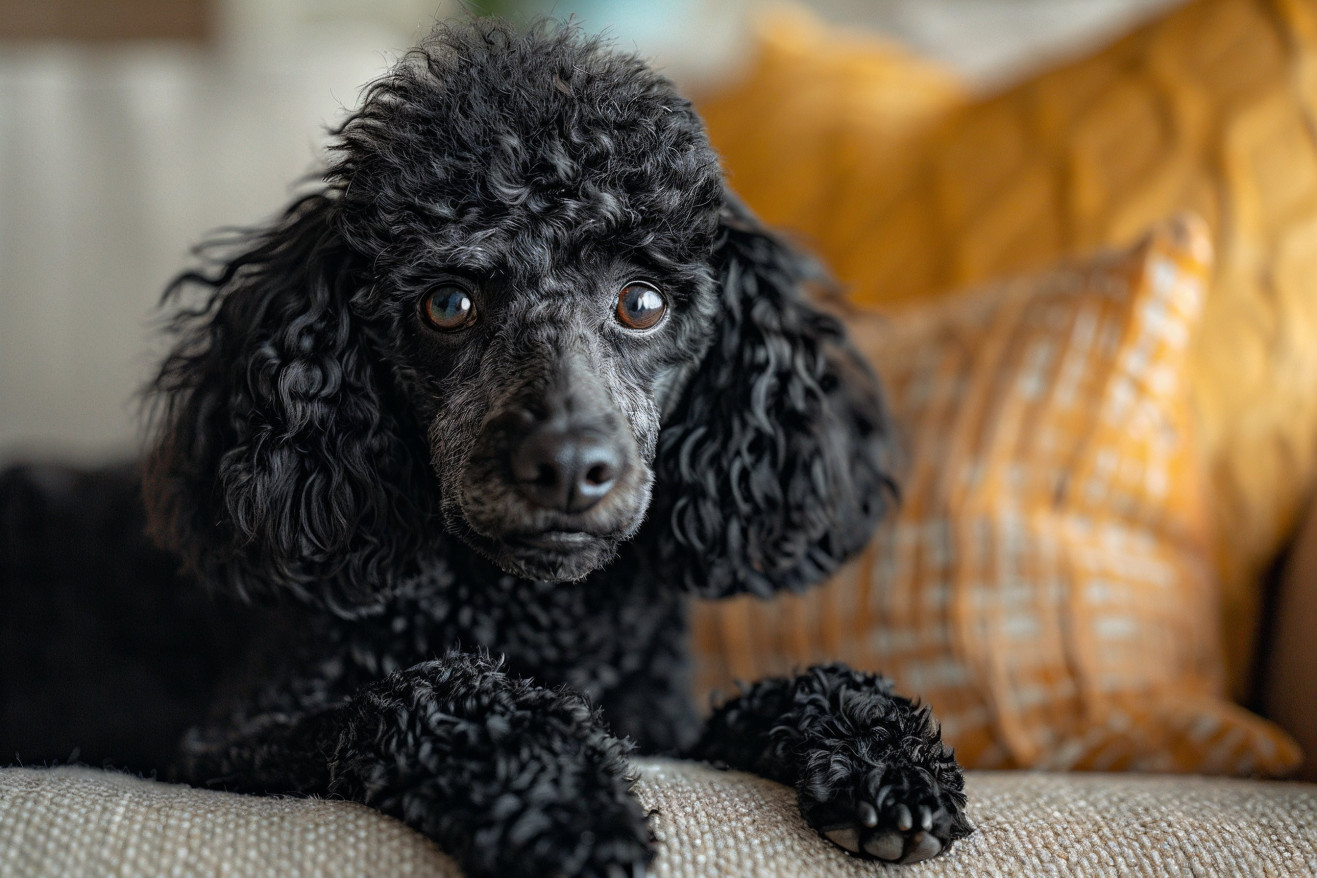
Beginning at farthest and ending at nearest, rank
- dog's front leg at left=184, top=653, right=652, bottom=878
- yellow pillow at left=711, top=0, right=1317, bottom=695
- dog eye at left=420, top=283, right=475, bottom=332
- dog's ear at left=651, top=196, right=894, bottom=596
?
1. yellow pillow at left=711, top=0, right=1317, bottom=695
2. dog's ear at left=651, top=196, right=894, bottom=596
3. dog eye at left=420, top=283, right=475, bottom=332
4. dog's front leg at left=184, top=653, right=652, bottom=878

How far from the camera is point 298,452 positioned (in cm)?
90

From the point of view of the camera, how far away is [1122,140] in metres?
1.44

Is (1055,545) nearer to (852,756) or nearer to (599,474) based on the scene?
(852,756)

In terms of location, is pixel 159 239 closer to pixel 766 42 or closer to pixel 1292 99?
pixel 766 42

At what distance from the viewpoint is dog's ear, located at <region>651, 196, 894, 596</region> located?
1014 millimetres

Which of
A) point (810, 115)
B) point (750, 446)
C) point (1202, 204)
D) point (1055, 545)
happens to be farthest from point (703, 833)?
point (810, 115)

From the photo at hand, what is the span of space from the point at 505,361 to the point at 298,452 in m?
0.23

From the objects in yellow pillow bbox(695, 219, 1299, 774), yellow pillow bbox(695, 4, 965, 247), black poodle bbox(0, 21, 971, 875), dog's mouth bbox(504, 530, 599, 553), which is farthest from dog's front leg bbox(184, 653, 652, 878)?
yellow pillow bbox(695, 4, 965, 247)

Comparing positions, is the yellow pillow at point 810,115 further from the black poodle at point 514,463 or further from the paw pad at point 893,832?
the paw pad at point 893,832

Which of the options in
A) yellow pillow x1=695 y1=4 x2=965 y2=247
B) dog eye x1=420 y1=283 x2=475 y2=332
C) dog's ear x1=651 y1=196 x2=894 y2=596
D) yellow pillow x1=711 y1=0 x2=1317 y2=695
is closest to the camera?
dog eye x1=420 y1=283 x2=475 y2=332

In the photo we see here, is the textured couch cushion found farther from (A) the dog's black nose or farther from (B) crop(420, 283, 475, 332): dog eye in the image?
(B) crop(420, 283, 475, 332): dog eye

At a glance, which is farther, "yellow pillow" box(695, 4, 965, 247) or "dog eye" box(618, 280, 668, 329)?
"yellow pillow" box(695, 4, 965, 247)

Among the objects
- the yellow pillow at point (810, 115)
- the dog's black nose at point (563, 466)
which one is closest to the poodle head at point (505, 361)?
the dog's black nose at point (563, 466)

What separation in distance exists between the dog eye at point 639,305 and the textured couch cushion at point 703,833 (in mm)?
416
